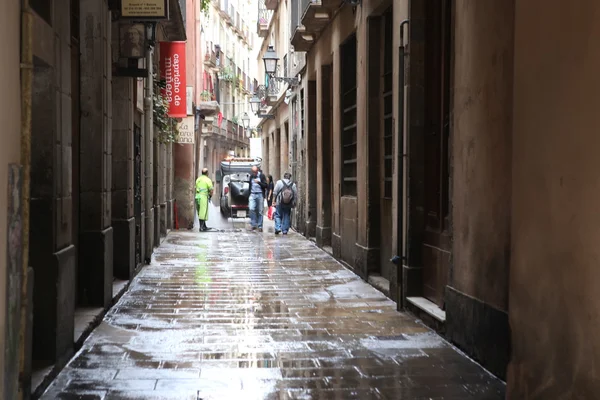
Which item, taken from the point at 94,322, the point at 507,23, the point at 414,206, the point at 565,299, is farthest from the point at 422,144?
the point at 565,299

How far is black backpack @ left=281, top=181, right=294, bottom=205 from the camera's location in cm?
2005

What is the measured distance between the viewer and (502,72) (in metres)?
5.96

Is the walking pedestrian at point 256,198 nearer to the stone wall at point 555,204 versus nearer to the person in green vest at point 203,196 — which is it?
the person in green vest at point 203,196

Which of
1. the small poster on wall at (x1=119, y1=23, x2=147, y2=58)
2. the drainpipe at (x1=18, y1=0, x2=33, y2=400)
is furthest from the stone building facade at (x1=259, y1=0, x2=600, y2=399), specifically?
the small poster on wall at (x1=119, y1=23, x2=147, y2=58)

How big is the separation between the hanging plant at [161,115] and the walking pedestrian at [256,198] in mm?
4134

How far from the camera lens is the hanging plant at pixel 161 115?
15.4 meters

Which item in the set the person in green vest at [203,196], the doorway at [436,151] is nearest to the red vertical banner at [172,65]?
the person in green vest at [203,196]

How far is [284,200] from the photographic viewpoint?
20094mm

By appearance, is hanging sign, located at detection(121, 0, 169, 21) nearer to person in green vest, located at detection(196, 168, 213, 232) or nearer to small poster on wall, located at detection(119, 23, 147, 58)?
small poster on wall, located at detection(119, 23, 147, 58)

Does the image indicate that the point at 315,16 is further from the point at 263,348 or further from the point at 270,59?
the point at 263,348

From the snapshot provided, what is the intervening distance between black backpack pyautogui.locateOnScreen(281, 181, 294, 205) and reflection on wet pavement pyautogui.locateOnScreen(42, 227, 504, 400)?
8.61 metres

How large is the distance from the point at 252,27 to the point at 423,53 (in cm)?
5197

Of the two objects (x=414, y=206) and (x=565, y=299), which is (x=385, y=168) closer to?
(x=414, y=206)

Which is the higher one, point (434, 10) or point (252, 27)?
point (252, 27)
